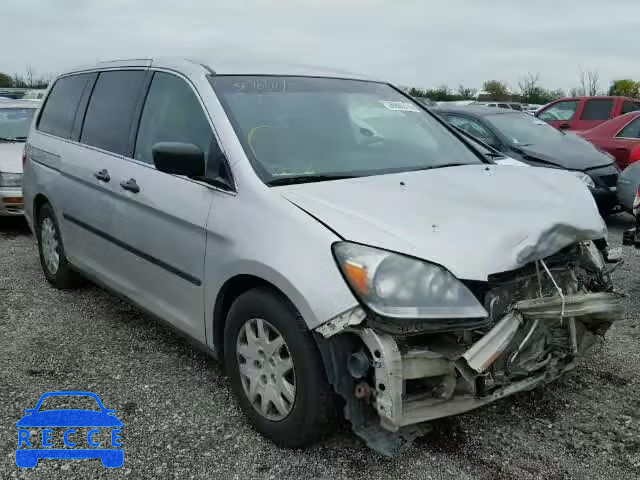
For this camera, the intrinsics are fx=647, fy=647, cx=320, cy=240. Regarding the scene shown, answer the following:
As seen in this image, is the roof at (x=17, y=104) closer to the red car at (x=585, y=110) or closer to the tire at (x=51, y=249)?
the tire at (x=51, y=249)

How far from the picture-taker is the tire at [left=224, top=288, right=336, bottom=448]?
2611 mm

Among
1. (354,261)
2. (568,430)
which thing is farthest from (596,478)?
(354,261)

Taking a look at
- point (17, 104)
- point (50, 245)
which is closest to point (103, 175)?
point (50, 245)

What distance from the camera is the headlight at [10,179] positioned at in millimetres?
7629

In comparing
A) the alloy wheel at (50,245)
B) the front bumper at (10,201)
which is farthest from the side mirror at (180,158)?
the front bumper at (10,201)

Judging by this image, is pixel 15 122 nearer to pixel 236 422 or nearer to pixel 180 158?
pixel 180 158

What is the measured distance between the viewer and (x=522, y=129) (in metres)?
8.41

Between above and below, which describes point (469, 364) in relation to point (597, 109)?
below

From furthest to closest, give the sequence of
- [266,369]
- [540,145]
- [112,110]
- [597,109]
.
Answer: [597,109]
[540,145]
[112,110]
[266,369]

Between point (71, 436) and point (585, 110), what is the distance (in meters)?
12.6

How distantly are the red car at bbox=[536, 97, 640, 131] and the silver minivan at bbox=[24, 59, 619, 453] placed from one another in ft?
32.7

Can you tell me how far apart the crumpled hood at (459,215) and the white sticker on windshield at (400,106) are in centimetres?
77

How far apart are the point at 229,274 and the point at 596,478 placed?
5.83 feet

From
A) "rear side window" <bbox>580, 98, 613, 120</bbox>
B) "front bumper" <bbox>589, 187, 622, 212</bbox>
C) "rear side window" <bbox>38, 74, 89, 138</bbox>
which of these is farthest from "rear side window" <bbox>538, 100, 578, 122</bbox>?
"rear side window" <bbox>38, 74, 89, 138</bbox>
